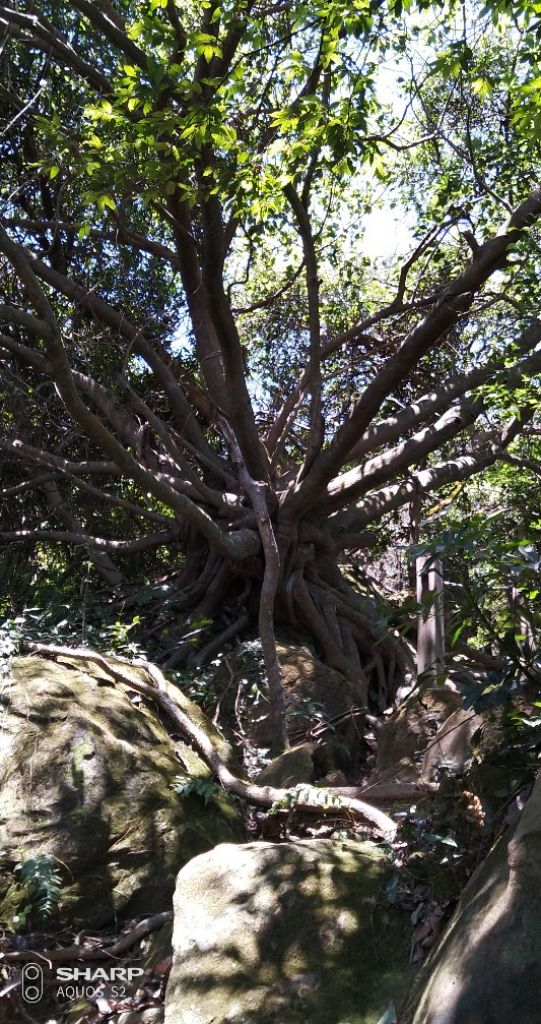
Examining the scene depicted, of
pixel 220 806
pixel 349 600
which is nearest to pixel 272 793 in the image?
pixel 220 806

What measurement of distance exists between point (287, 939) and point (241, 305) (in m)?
8.89

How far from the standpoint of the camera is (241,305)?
11.1 m

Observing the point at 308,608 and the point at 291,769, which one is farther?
the point at 308,608

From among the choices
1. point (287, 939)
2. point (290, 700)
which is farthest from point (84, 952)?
point (290, 700)

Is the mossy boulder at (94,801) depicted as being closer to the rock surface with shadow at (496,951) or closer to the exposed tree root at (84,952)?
the exposed tree root at (84,952)

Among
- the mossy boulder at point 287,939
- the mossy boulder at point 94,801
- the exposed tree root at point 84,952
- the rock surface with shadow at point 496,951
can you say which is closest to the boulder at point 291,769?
the mossy boulder at point 94,801

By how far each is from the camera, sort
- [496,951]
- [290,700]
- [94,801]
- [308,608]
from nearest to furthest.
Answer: [496,951]
[94,801]
[290,700]
[308,608]

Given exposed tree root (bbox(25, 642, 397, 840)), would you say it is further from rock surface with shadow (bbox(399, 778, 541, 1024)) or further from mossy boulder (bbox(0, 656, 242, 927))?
rock surface with shadow (bbox(399, 778, 541, 1024))

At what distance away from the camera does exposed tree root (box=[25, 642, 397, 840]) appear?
14.0 feet

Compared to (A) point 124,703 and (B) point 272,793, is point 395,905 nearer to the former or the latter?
(B) point 272,793

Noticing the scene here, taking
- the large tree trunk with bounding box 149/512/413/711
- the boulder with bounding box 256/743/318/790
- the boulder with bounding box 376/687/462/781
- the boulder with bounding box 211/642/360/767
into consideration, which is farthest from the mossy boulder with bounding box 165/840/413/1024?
the large tree trunk with bounding box 149/512/413/711

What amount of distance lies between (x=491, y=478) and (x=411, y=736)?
9.71ft

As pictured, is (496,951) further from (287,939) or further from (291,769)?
(291,769)

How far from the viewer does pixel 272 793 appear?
481cm
